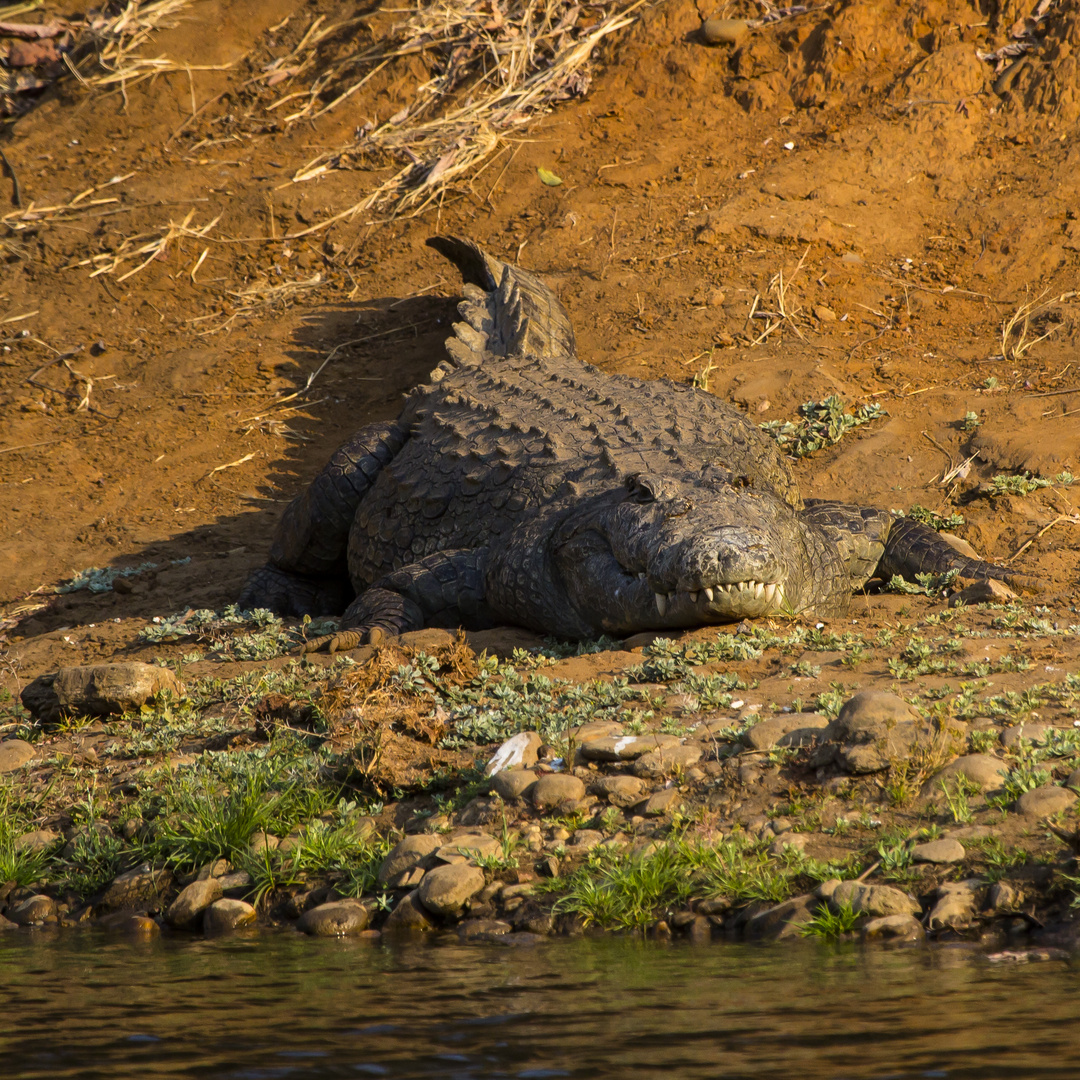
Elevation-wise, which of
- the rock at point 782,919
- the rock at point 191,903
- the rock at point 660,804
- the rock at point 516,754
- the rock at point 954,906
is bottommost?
the rock at point 191,903

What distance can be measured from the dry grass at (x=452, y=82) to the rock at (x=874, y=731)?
8063mm

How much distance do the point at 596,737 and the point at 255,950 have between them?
44.7 inches

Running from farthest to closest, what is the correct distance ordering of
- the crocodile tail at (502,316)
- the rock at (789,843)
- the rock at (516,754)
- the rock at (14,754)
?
the crocodile tail at (502,316)
the rock at (14,754)
the rock at (516,754)
the rock at (789,843)

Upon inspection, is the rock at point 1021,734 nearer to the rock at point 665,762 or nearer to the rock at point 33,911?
the rock at point 665,762

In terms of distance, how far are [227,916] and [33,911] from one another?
627 mm

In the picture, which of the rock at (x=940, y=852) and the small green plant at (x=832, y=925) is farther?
the rock at (x=940, y=852)

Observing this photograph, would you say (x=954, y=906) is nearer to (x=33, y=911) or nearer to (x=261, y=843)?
(x=261, y=843)

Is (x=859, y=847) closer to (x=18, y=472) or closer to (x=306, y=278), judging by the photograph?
(x=18, y=472)

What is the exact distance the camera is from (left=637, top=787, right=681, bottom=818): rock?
10.4 feet

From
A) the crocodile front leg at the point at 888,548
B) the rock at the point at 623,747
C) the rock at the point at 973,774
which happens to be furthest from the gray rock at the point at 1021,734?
the crocodile front leg at the point at 888,548

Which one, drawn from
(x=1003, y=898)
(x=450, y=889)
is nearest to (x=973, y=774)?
(x=1003, y=898)

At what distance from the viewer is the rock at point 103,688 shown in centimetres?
426

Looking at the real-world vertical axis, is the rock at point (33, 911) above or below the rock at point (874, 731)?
below

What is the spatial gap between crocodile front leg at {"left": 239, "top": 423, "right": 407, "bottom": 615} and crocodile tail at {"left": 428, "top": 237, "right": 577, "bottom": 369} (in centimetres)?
88
